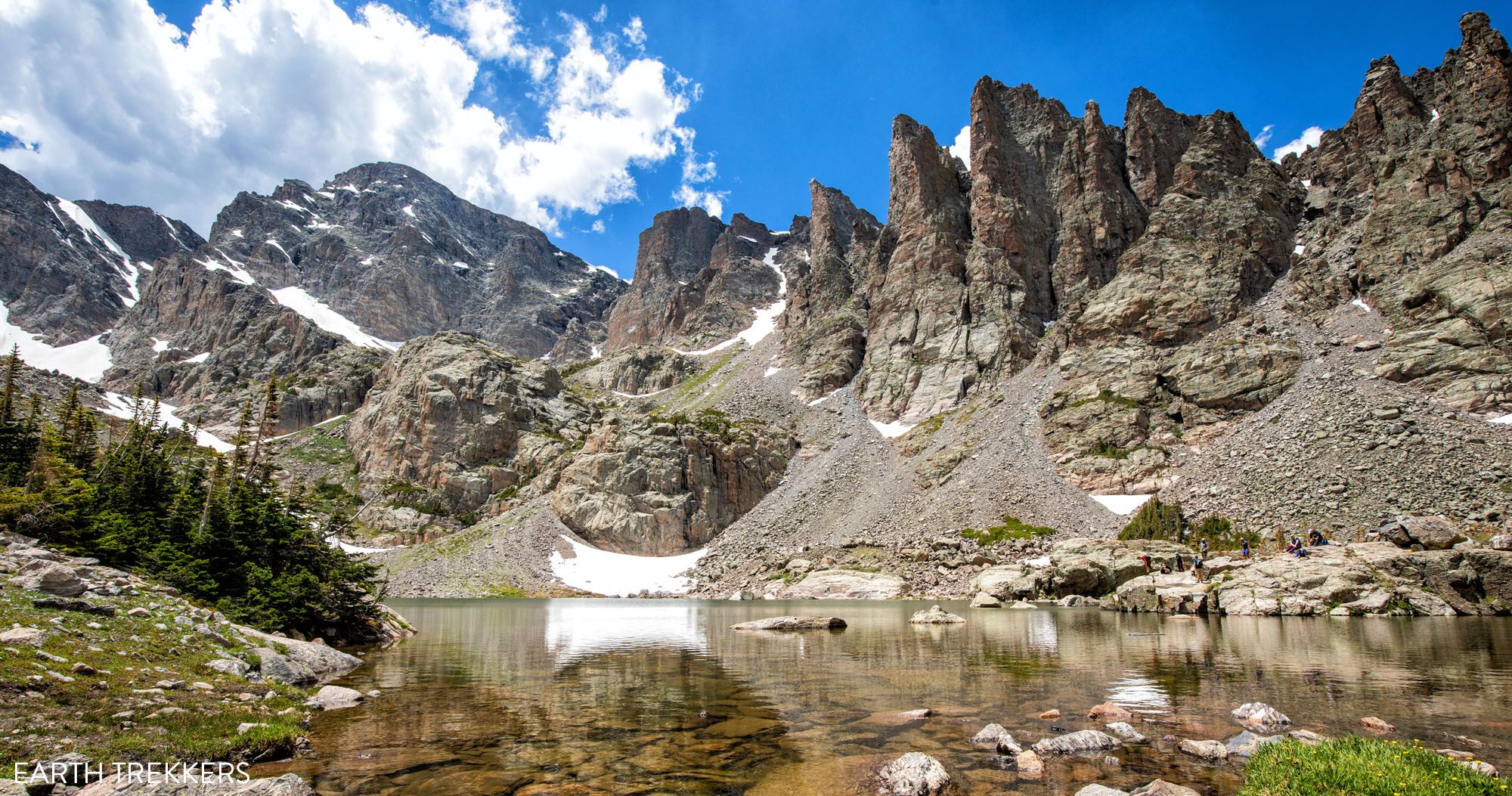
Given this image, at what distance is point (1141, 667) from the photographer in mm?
23109

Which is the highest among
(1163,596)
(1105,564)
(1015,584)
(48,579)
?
(48,579)

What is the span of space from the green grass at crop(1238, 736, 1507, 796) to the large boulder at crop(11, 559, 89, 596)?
25880mm

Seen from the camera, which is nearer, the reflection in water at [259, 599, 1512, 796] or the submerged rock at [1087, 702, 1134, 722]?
the reflection in water at [259, 599, 1512, 796]

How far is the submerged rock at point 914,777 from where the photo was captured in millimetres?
10734

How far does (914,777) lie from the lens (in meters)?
11.0

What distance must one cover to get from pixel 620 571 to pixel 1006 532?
184 ft

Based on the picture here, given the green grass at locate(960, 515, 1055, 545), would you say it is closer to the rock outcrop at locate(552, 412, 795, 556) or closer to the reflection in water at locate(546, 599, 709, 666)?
the reflection in water at locate(546, 599, 709, 666)

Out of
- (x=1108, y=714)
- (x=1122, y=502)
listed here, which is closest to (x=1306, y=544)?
(x=1122, y=502)

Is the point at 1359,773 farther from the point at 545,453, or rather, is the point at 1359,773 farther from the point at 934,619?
the point at 545,453

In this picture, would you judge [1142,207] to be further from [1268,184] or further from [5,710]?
[5,710]

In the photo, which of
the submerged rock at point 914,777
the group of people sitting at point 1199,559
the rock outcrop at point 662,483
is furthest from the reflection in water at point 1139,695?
the rock outcrop at point 662,483

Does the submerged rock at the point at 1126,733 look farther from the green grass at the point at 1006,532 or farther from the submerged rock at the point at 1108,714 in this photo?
the green grass at the point at 1006,532

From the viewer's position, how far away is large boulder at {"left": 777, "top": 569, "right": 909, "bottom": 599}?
7844 centimetres

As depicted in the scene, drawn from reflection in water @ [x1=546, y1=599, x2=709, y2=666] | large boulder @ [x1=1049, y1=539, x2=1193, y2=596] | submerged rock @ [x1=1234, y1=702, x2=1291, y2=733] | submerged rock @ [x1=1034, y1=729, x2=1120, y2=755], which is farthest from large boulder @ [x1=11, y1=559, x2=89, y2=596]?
large boulder @ [x1=1049, y1=539, x2=1193, y2=596]
